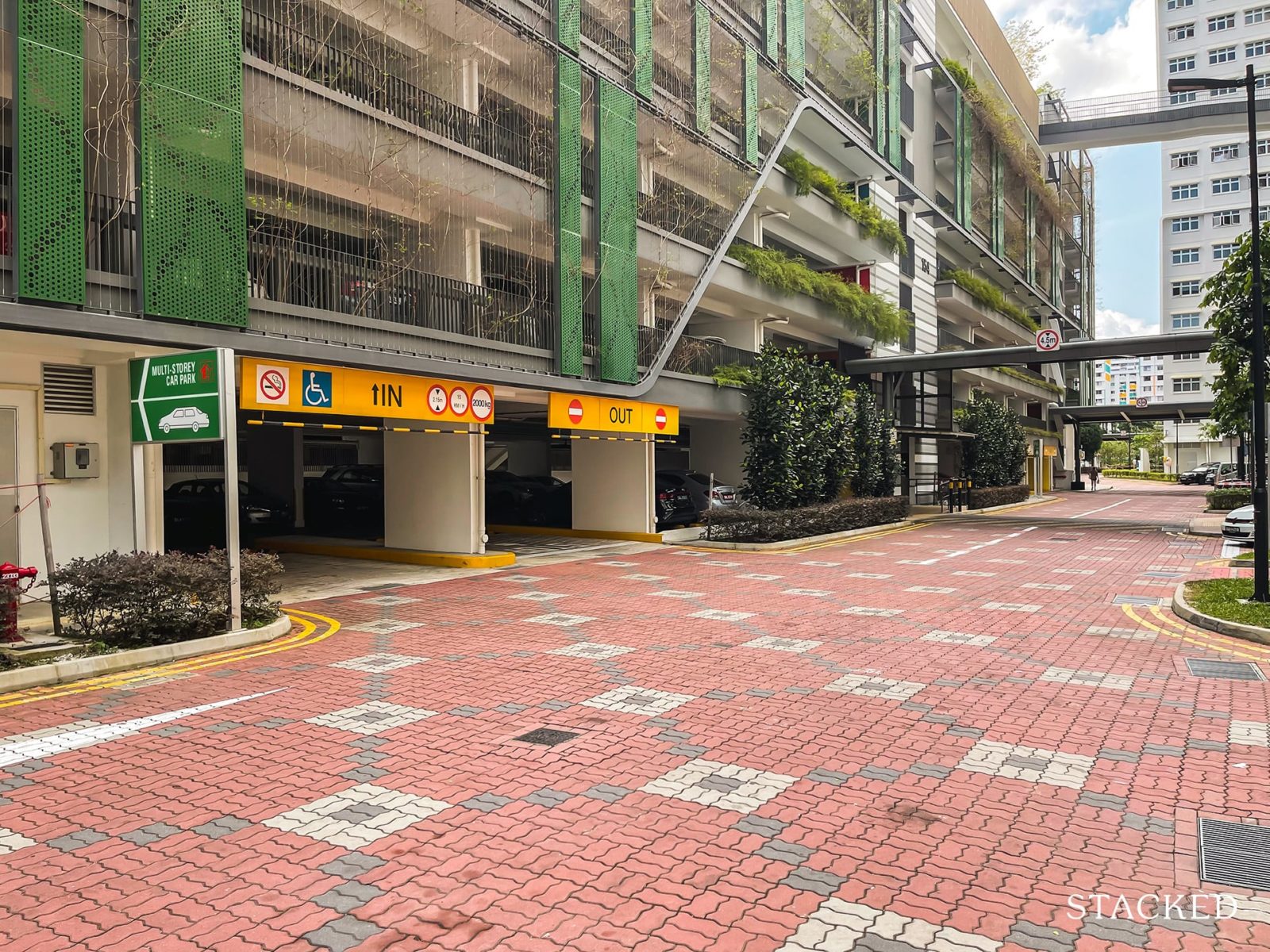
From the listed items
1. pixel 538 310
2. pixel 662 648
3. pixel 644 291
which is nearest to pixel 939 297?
pixel 644 291

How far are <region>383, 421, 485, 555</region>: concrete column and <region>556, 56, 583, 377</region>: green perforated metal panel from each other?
268 centimetres

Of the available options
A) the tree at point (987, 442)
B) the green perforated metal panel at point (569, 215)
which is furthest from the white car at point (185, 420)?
the tree at point (987, 442)

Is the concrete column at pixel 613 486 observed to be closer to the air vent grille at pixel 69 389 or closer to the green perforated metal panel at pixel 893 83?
the air vent grille at pixel 69 389

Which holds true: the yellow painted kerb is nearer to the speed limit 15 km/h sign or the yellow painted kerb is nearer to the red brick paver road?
the red brick paver road

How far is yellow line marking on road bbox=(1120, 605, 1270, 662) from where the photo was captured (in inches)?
363

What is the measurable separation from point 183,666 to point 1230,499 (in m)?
32.7

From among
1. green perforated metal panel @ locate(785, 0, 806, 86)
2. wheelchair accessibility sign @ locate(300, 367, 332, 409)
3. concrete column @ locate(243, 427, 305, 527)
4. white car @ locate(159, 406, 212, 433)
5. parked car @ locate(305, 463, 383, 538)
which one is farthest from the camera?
green perforated metal panel @ locate(785, 0, 806, 86)

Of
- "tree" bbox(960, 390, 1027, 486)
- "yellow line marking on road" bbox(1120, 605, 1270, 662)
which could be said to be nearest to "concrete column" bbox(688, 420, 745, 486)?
"tree" bbox(960, 390, 1027, 486)

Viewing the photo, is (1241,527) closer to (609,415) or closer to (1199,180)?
(609,415)

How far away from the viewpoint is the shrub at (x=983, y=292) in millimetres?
42312

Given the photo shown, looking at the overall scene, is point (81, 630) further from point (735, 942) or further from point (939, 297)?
point (939, 297)

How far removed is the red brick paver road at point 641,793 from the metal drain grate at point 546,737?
57 mm

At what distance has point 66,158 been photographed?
10.0m

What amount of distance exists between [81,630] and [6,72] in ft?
20.1
